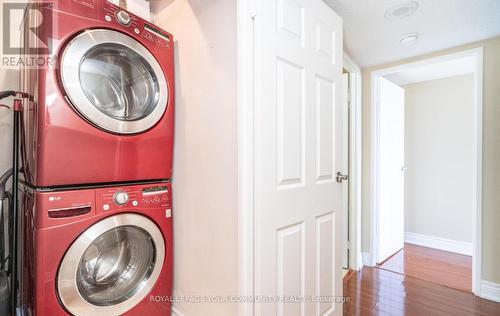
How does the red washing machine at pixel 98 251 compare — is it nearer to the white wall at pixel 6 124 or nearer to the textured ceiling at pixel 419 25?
the white wall at pixel 6 124

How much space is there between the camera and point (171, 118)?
142 cm

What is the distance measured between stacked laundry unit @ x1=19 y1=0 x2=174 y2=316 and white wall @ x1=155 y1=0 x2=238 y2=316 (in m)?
0.08

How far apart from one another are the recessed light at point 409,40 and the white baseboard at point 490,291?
81.6 inches

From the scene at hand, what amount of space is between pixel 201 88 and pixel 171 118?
27 centimetres

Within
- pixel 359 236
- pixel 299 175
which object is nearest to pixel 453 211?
pixel 359 236

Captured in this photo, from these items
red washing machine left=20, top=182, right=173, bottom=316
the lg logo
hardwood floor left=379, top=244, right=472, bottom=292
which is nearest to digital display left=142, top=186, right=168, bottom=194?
red washing machine left=20, top=182, right=173, bottom=316

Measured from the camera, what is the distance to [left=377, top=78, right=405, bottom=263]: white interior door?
2.65m

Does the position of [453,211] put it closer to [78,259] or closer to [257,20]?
[257,20]

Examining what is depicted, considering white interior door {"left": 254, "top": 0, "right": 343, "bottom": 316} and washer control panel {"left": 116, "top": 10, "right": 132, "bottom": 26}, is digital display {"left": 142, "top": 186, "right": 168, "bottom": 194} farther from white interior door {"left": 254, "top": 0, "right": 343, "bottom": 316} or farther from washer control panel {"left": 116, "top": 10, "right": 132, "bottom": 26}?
washer control panel {"left": 116, "top": 10, "right": 132, "bottom": 26}

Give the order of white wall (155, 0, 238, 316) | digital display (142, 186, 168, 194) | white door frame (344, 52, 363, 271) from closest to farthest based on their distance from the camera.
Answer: white wall (155, 0, 238, 316) < digital display (142, 186, 168, 194) < white door frame (344, 52, 363, 271)

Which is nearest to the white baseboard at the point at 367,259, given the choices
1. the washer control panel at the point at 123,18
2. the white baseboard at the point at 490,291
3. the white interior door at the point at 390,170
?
the white interior door at the point at 390,170

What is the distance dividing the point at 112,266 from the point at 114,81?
967 millimetres

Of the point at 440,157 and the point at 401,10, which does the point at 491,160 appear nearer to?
the point at 440,157

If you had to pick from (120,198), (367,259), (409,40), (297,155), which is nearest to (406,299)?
(367,259)
